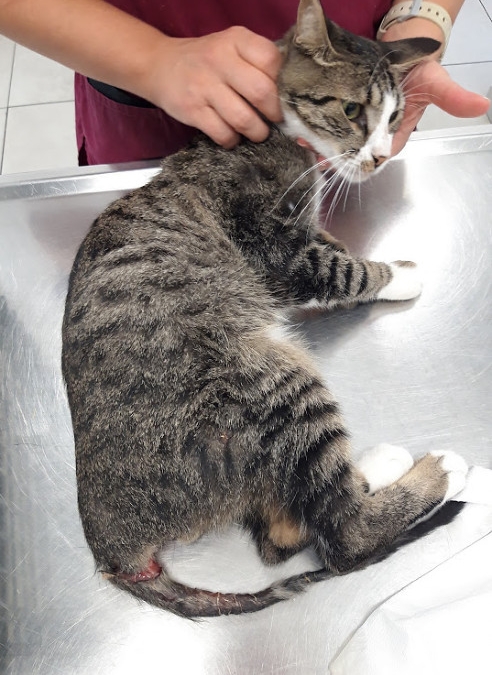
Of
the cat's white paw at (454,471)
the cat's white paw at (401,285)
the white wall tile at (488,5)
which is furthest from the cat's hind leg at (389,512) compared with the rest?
the white wall tile at (488,5)

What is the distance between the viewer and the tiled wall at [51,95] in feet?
7.63

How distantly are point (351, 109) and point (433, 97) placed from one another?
14 centimetres

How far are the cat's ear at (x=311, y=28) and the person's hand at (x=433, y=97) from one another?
0.18 meters

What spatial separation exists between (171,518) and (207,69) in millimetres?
705

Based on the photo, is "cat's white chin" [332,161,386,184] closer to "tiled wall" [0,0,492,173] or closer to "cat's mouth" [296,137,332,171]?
"cat's mouth" [296,137,332,171]

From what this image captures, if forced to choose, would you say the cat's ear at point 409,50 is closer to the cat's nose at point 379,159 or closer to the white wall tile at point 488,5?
the cat's nose at point 379,159

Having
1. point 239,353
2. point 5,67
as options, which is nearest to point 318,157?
point 239,353

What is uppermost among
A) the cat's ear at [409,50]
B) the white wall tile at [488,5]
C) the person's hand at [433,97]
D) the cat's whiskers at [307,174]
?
the white wall tile at [488,5]

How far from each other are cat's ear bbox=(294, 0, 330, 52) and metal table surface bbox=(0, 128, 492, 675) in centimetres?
34

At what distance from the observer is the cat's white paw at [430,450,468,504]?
2.85ft

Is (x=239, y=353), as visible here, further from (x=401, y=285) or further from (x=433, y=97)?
(x=433, y=97)

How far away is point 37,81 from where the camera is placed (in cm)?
258

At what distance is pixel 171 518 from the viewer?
2.51ft

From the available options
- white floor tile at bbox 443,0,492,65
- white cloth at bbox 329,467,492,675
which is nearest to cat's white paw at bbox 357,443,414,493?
white cloth at bbox 329,467,492,675
